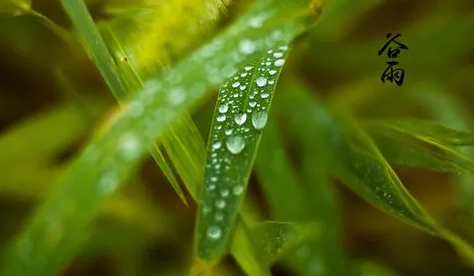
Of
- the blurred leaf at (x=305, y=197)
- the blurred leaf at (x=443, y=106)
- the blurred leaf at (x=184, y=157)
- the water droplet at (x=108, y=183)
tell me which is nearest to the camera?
the water droplet at (x=108, y=183)

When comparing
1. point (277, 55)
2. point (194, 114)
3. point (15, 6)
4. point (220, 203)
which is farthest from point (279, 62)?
point (194, 114)

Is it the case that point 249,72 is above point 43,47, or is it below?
above

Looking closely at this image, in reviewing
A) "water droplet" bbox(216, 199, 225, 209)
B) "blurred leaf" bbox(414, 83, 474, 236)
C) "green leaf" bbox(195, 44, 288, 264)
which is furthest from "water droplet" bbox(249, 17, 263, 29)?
"blurred leaf" bbox(414, 83, 474, 236)

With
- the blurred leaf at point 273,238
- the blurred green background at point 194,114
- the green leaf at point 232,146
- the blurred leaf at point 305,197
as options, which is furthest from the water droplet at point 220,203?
the blurred green background at point 194,114

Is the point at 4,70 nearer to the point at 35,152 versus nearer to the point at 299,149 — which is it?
the point at 35,152

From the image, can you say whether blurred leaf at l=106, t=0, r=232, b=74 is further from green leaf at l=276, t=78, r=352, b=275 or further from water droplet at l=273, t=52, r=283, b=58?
green leaf at l=276, t=78, r=352, b=275

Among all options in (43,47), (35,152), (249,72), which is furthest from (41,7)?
(249,72)

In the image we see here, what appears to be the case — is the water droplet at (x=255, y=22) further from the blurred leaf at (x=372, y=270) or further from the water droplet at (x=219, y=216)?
the blurred leaf at (x=372, y=270)
